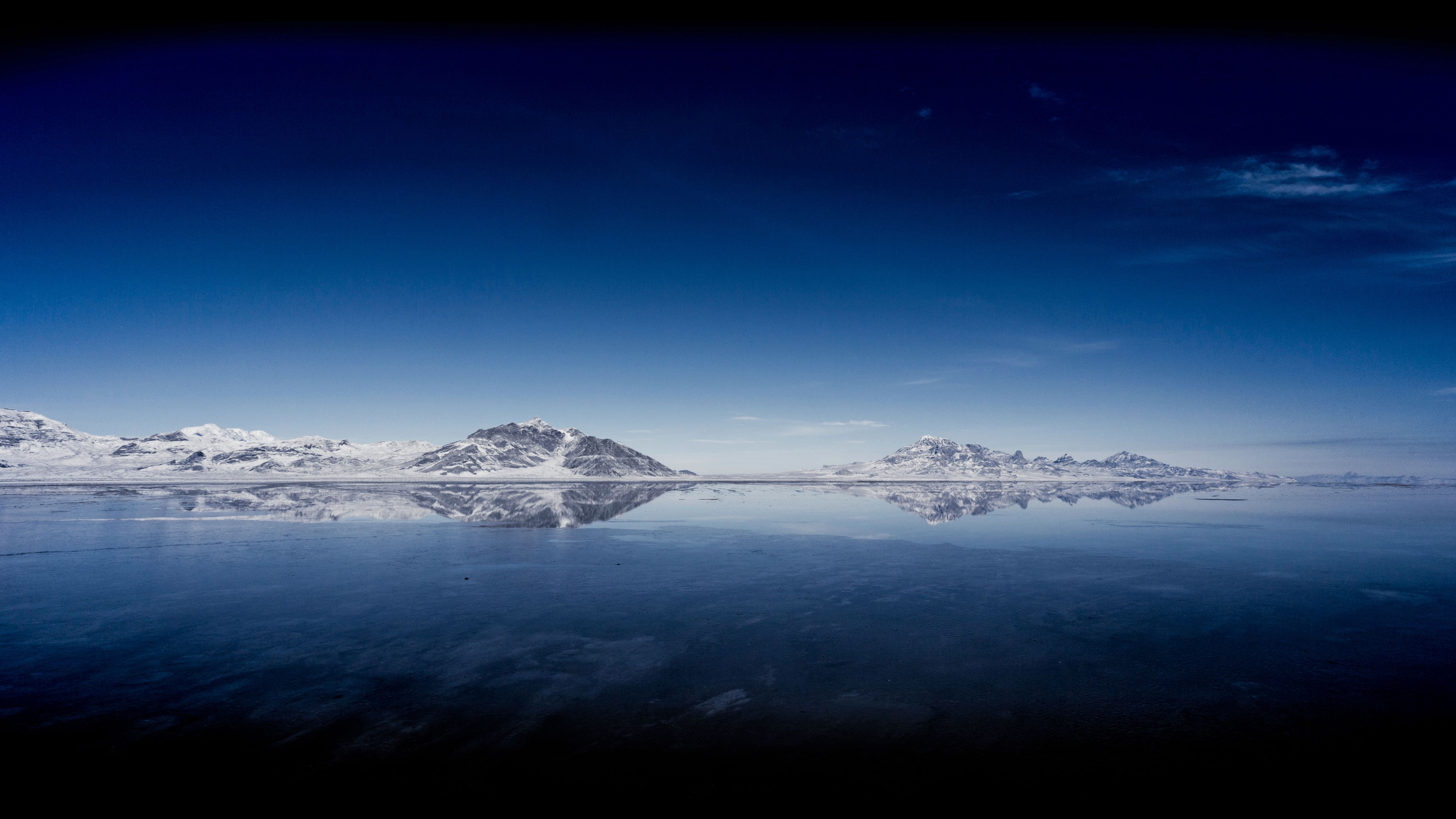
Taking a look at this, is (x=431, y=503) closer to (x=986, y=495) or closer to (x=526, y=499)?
(x=526, y=499)

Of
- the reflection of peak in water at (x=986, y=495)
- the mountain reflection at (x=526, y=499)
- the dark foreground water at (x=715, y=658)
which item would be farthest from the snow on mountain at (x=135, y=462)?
the dark foreground water at (x=715, y=658)

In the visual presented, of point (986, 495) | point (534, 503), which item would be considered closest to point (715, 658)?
point (534, 503)

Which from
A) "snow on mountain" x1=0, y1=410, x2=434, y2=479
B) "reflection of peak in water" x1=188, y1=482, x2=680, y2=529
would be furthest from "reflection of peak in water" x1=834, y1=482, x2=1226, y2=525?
"snow on mountain" x1=0, y1=410, x2=434, y2=479

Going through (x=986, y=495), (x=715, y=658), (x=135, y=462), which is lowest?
(x=715, y=658)

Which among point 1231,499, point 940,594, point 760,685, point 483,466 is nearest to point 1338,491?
point 1231,499

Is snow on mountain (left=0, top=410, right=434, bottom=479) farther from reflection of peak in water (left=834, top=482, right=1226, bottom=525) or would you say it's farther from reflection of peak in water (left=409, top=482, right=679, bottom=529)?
reflection of peak in water (left=834, top=482, right=1226, bottom=525)

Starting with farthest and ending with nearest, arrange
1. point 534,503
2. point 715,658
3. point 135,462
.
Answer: point 135,462 → point 534,503 → point 715,658

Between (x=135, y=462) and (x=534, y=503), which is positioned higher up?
(x=135, y=462)
